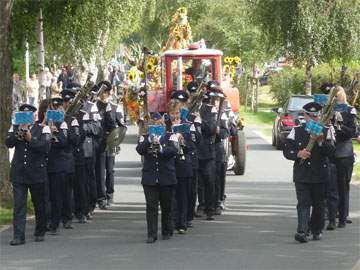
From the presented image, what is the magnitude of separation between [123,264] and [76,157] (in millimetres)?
3864

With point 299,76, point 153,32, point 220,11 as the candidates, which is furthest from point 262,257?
point 153,32

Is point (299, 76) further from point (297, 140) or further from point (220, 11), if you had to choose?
point (297, 140)

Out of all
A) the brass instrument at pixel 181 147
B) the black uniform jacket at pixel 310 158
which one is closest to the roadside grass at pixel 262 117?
the brass instrument at pixel 181 147

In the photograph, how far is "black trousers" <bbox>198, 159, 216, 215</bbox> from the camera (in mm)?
15469

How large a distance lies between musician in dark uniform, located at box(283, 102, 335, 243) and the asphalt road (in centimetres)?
29

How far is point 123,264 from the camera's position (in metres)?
11.7

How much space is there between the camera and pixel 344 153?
48.1 feet

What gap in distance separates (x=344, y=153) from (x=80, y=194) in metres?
3.65

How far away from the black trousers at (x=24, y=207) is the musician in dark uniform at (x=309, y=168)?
2.99 metres

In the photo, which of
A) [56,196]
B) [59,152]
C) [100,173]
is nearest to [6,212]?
[100,173]

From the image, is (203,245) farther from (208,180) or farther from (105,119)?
(105,119)

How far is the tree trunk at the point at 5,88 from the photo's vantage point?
53.9 feet

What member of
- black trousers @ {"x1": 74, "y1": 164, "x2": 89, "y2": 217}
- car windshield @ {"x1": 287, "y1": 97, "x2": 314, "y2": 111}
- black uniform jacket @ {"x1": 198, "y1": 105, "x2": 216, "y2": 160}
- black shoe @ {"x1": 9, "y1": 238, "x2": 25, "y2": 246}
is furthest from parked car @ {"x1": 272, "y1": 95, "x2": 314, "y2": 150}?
black shoe @ {"x1": 9, "y1": 238, "x2": 25, "y2": 246}

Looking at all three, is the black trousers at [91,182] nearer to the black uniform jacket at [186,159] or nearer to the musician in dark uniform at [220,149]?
the musician in dark uniform at [220,149]
